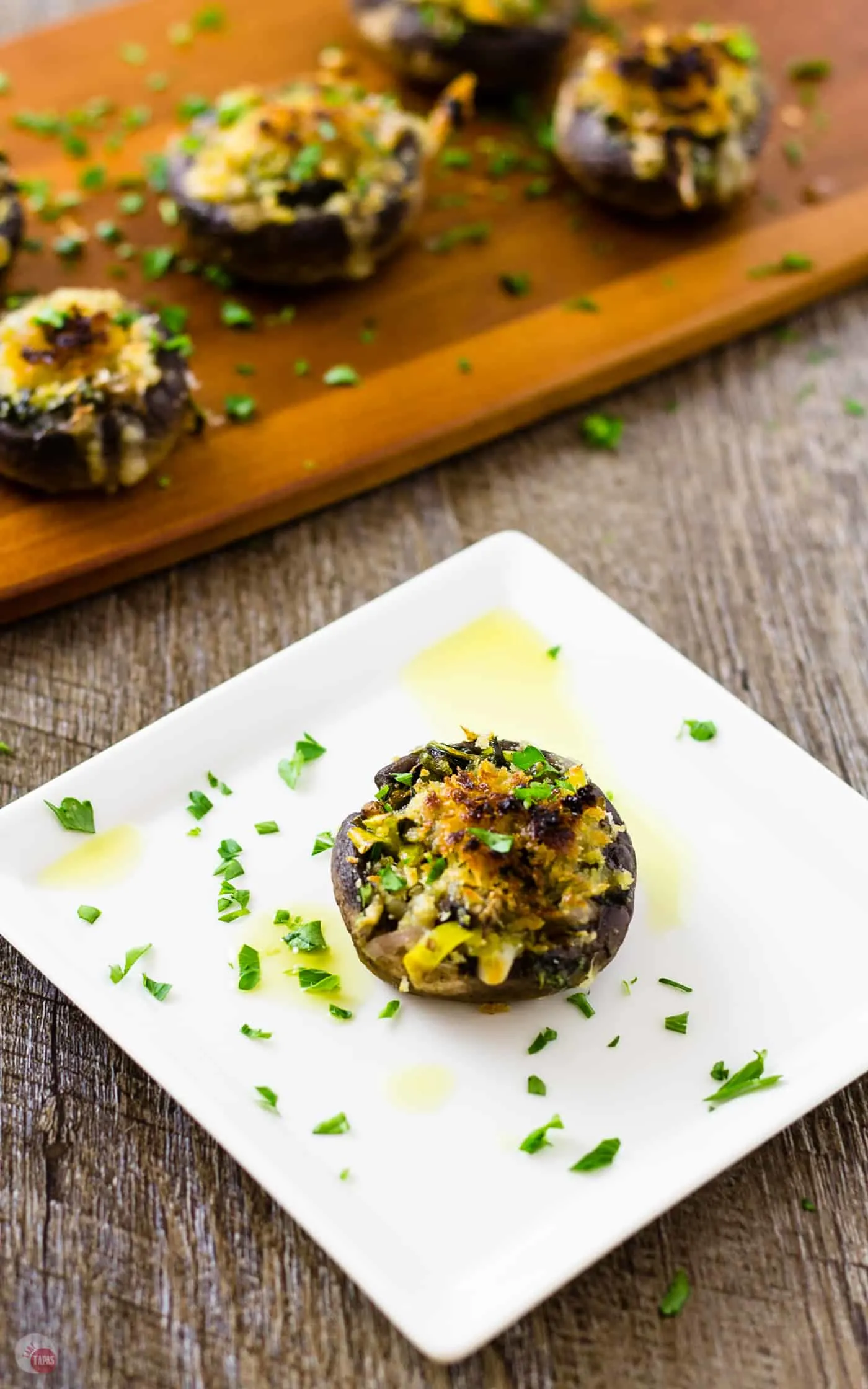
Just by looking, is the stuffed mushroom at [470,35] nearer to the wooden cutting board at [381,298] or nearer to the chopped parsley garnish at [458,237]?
the wooden cutting board at [381,298]

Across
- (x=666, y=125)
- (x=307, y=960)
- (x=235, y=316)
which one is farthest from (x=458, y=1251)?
(x=666, y=125)

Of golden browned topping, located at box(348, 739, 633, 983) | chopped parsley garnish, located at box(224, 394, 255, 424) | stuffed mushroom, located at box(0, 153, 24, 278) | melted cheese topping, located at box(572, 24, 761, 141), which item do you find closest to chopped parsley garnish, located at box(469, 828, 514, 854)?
golden browned topping, located at box(348, 739, 633, 983)

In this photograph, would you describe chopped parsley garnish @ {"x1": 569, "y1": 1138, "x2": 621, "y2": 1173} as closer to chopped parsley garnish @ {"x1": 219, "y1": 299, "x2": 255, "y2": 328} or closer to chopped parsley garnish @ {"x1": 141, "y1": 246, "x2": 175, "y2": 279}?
chopped parsley garnish @ {"x1": 219, "y1": 299, "x2": 255, "y2": 328}

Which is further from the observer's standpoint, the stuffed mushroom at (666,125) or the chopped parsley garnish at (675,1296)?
the stuffed mushroom at (666,125)

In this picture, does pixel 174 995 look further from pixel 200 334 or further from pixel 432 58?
pixel 432 58

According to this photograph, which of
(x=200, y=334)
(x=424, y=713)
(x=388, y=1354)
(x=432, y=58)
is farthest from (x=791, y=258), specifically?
(x=388, y=1354)

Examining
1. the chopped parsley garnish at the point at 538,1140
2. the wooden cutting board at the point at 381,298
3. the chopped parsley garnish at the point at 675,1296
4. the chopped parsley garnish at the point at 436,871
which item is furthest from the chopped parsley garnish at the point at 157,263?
the chopped parsley garnish at the point at 675,1296
